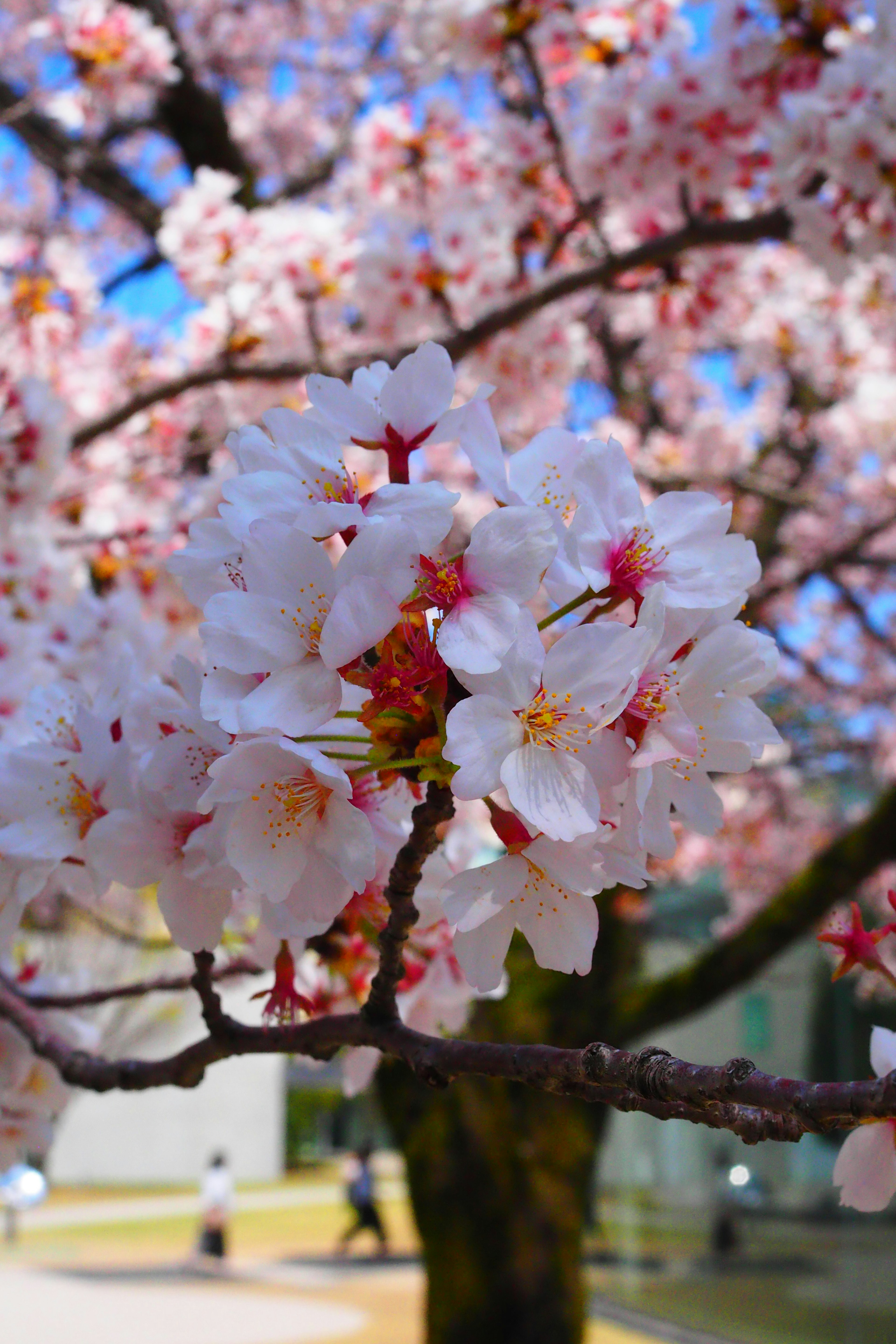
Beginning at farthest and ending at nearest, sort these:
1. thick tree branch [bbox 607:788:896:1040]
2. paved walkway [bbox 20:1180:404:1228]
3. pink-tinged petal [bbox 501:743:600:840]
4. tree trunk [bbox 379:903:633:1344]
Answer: paved walkway [bbox 20:1180:404:1228] → tree trunk [bbox 379:903:633:1344] → thick tree branch [bbox 607:788:896:1040] → pink-tinged petal [bbox 501:743:600:840]

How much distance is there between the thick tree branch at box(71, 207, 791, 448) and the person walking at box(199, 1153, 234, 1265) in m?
9.15

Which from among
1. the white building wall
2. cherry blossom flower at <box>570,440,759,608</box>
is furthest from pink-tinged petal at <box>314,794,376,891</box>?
the white building wall

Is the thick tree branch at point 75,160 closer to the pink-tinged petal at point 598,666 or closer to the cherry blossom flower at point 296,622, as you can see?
the cherry blossom flower at point 296,622

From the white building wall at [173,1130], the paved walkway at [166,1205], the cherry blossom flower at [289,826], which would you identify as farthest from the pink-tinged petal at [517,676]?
the white building wall at [173,1130]

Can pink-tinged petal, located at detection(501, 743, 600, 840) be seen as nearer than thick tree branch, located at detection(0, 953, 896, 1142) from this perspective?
No

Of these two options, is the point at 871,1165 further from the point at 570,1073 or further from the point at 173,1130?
the point at 173,1130

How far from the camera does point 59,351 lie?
3.87 meters

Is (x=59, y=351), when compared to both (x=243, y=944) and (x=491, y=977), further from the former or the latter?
(x=491, y=977)

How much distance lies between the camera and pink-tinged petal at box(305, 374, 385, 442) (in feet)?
2.70

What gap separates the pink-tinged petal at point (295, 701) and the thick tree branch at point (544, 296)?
1.84 metres

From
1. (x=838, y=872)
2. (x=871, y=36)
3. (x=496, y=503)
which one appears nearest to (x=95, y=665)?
(x=496, y=503)

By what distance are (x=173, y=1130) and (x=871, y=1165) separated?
18.2 m

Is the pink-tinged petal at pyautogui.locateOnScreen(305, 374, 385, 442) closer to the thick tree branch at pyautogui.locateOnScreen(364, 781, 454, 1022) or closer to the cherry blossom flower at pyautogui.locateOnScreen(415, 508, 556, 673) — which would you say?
the cherry blossom flower at pyautogui.locateOnScreen(415, 508, 556, 673)

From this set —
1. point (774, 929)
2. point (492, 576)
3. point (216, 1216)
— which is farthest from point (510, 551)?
point (216, 1216)
